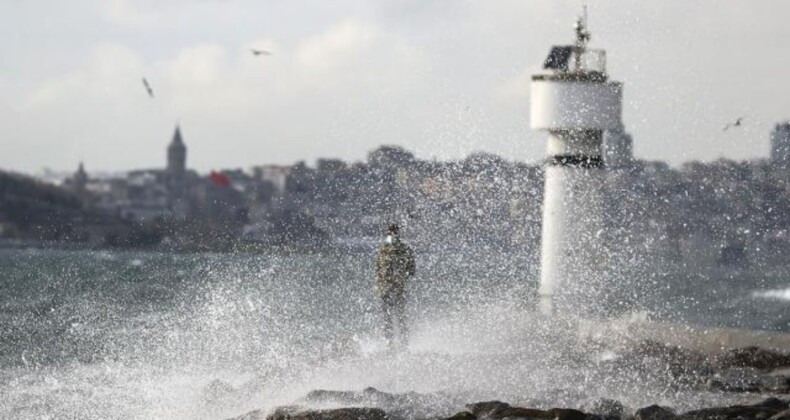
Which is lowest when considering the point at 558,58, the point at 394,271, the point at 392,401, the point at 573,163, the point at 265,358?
the point at 265,358

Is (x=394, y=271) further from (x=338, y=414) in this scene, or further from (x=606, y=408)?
(x=338, y=414)

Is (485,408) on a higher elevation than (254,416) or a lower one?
higher

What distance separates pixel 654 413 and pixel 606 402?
0.78 meters

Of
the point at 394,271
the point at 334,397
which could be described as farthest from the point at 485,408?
the point at 394,271

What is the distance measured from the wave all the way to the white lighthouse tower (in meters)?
46.8

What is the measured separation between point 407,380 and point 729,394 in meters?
4.06

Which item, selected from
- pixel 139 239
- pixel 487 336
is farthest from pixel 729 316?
pixel 139 239

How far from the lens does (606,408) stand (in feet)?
45.3

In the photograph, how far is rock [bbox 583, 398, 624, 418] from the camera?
1364 centimetres

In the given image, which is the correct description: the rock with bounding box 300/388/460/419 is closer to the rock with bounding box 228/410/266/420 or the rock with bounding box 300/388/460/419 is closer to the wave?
the rock with bounding box 228/410/266/420

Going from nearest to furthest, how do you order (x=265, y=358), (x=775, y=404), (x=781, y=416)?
(x=781, y=416) < (x=775, y=404) < (x=265, y=358)

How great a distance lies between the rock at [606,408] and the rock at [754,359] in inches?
208

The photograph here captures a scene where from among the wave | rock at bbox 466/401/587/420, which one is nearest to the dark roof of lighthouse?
rock at bbox 466/401/587/420

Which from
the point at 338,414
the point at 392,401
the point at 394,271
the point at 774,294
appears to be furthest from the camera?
the point at 774,294
